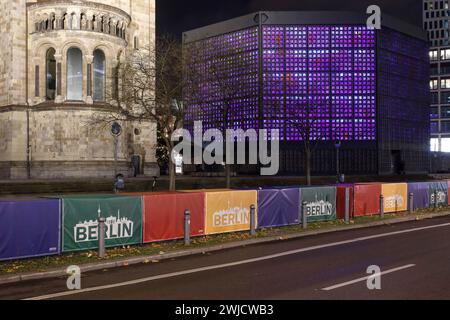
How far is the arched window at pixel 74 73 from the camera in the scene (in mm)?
48281

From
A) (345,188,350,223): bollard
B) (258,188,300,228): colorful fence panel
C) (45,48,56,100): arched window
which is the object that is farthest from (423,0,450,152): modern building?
(258,188,300,228): colorful fence panel

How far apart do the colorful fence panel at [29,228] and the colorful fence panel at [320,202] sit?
32.8ft

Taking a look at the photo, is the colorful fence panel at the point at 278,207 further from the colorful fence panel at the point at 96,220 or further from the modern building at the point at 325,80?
the modern building at the point at 325,80

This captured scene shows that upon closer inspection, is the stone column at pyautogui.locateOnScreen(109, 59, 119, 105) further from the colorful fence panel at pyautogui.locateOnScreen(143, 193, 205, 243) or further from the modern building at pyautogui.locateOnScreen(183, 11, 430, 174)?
the modern building at pyautogui.locateOnScreen(183, 11, 430, 174)

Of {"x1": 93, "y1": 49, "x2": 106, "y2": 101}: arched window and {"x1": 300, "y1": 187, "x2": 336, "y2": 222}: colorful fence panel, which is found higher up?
{"x1": 93, "y1": 49, "x2": 106, "y2": 101}: arched window

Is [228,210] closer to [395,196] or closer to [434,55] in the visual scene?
[395,196]

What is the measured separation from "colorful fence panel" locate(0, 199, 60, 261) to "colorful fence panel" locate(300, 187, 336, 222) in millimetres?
9987

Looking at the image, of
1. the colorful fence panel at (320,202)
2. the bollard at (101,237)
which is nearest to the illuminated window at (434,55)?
the colorful fence panel at (320,202)

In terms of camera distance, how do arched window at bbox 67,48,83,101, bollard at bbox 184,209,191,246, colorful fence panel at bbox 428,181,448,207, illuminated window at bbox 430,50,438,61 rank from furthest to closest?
illuminated window at bbox 430,50,438,61 → arched window at bbox 67,48,83,101 → colorful fence panel at bbox 428,181,448,207 → bollard at bbox 184,209,191,246

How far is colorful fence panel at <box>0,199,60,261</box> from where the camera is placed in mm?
12367

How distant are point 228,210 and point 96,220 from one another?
5043 mm

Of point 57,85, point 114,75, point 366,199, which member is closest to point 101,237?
point 366,199

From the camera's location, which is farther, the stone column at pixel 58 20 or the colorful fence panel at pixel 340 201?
the stone column at pixel 58 20
